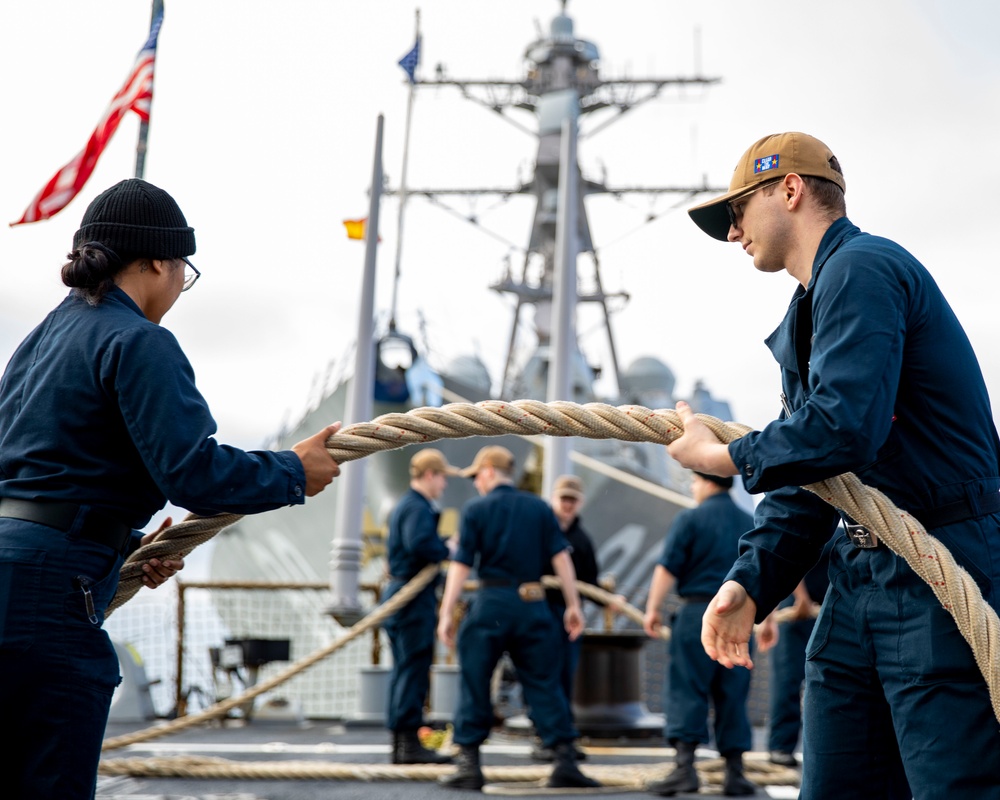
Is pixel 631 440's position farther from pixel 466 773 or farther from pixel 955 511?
pixel 466 773

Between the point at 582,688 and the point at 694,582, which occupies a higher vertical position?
the point at 694,582

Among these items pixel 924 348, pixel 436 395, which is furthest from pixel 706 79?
pixel 924 348

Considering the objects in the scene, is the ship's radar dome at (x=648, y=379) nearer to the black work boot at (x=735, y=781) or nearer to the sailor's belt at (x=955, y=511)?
the black work boot at (x=735, y=781)

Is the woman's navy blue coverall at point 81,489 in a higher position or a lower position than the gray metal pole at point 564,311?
lower

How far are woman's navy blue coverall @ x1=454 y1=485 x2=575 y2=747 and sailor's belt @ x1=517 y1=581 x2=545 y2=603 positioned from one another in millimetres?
19

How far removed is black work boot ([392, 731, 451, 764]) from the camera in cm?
658

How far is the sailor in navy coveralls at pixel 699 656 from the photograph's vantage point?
5645 millimetres

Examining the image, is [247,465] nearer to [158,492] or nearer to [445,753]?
[158,492]

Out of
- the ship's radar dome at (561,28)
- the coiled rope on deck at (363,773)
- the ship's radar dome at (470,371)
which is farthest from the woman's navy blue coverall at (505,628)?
the ship's radar dome at (561,28)

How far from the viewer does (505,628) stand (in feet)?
19.0

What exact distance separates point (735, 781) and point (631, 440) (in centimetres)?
388

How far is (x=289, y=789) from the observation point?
569 centimetres

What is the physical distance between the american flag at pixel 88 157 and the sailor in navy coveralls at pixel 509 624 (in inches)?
117

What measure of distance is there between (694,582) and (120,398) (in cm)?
436
